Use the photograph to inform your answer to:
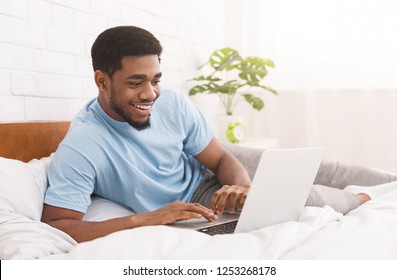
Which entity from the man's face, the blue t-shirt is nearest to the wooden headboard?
the blue t-shirt

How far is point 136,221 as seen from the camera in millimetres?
1380

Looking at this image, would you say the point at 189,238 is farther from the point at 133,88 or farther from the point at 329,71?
the point at 329,71

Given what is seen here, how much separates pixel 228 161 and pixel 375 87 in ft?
5.88

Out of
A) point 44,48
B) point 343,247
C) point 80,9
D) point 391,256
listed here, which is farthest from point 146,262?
point 80,9

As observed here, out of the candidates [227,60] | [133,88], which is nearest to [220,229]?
[133,88]

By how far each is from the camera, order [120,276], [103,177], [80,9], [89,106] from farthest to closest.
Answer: [80,9], [89,106], [103,177], [120,276]

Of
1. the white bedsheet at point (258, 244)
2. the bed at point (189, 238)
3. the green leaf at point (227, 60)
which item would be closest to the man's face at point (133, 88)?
the bed at point (189, 238)

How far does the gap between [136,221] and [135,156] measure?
389mm

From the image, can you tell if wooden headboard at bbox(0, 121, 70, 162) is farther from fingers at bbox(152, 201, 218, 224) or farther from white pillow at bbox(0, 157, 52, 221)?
fingers at bbox(152, 201, 218, 224)

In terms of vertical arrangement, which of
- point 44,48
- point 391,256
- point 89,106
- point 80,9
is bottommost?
point 391,256

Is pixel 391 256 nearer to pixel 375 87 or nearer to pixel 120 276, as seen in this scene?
pixel 120 276

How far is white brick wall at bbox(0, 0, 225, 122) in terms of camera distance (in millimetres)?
1854

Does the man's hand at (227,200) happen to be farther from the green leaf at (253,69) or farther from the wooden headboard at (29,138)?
the green leaf at (253,69)

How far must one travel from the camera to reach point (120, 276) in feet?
3.16
